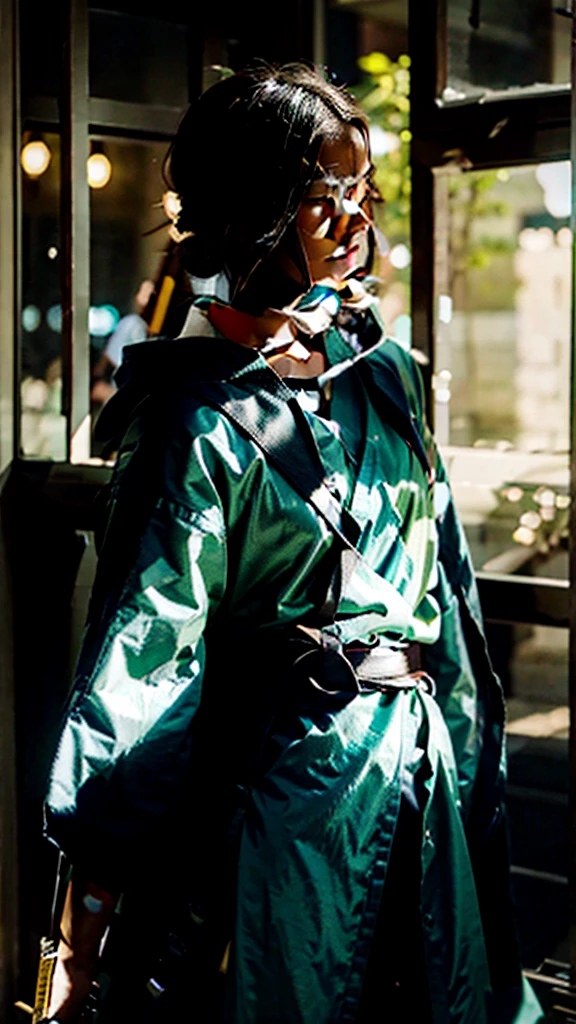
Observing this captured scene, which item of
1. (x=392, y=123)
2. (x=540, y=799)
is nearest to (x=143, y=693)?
(x=540, y=799)

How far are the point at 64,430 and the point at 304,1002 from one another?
6.02ft

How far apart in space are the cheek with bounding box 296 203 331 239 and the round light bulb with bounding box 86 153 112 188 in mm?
1361

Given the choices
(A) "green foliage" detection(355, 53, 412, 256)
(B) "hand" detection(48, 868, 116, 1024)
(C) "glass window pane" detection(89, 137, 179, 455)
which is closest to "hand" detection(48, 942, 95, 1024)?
(B) "hand" detection(48, 868, 116, 1024)

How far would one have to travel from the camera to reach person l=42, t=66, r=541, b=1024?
76.4 inches

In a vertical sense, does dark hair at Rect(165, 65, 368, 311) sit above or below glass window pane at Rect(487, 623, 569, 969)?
above

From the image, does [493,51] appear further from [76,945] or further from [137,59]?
[76,945]

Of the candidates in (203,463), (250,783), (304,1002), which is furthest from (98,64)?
(304,1002)

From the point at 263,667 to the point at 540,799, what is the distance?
1.31m

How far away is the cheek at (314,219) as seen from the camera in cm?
209

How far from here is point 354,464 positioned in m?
2.20

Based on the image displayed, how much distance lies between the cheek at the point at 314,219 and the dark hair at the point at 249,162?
0.03m

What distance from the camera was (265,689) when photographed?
6.91 ft

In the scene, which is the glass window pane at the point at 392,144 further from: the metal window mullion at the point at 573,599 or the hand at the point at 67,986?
the hand at the point at 67,986

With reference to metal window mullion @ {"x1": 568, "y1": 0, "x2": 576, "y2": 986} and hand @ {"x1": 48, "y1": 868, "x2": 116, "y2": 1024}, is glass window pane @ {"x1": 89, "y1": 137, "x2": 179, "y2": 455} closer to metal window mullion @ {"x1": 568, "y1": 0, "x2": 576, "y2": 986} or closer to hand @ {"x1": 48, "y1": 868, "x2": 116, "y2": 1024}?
metal window mullion @ {"x1": 568, "y1": 0, "x2": 576, "y2": 986}
